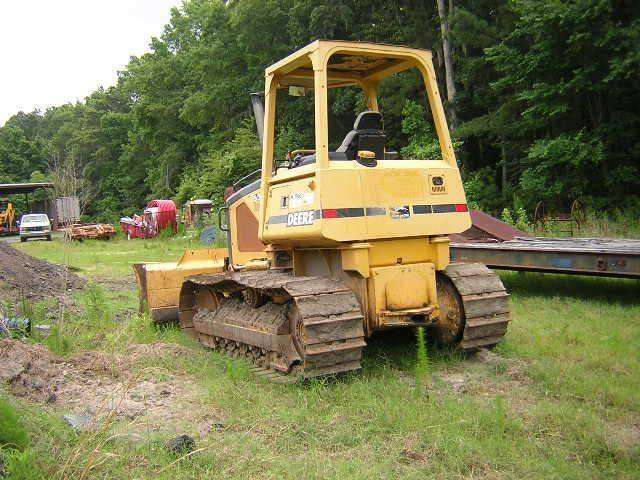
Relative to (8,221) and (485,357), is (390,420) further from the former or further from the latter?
(8,221)

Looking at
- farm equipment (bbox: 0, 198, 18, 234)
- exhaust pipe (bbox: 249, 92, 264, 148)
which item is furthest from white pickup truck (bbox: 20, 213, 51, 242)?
exhaust pipe (bbox: 249, 92, 264, 148)

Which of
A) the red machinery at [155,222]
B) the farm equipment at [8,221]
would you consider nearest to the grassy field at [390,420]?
the red machinery at [155,222]

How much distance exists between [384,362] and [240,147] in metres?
27.7

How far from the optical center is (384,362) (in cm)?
589

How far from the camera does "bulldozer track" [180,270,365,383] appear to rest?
Answer: 16.3ft

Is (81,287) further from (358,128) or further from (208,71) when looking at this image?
(208,71)

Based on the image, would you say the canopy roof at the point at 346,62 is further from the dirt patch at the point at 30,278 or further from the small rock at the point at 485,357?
the dirt patch at the point at 30,278

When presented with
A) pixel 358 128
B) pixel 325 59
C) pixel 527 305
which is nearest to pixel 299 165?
pixel 358 128

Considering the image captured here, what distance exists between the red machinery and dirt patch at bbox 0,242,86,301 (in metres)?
15.4

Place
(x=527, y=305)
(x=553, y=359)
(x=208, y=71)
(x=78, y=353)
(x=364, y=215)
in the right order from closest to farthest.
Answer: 1. (x=364, y=215)
2. (x=553, y=359)
3. (x=78, y=353)
4. (x=527, y=305)
5. (x=208, y=71)

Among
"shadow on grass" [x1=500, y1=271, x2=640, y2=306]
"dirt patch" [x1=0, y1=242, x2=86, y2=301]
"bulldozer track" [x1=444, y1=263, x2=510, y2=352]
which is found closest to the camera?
"bulldozer track" [x1=444, y1=263, x2=510, y2=352]

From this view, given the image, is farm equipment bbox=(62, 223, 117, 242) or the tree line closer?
the tree line

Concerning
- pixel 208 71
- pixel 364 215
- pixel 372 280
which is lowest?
pixel 372 280

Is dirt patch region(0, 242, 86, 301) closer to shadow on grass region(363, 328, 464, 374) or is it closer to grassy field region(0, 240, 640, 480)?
grassy field region(0, 240, 640, 480)
